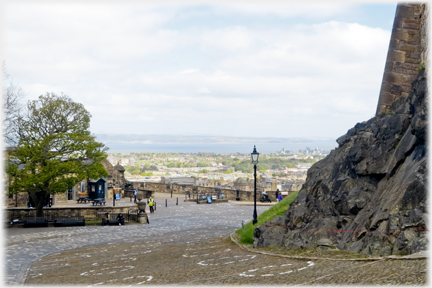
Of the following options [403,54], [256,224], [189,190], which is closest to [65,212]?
[256,224]

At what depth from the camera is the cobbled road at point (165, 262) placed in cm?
1141

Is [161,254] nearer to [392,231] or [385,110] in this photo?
[392,231]

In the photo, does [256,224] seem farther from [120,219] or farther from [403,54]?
[120,219]

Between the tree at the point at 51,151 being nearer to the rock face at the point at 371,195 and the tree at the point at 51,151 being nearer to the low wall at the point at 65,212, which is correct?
the low wall at the point at 65,212

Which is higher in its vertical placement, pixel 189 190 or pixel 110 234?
pixel 189 190

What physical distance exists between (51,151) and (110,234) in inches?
358

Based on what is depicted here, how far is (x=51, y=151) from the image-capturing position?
32.6 meters

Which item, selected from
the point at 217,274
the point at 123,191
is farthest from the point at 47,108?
the point at 217,274

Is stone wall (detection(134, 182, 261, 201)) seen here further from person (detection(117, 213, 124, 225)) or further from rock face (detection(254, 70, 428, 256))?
rock face (detection(254, 70, 428, 256))

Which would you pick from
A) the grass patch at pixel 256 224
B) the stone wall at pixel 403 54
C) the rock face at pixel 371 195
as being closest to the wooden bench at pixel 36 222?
the grass patch at pixel 256 224

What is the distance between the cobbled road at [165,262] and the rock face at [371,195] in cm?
123

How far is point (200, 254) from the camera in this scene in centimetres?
1748

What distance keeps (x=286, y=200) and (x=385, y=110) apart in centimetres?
739

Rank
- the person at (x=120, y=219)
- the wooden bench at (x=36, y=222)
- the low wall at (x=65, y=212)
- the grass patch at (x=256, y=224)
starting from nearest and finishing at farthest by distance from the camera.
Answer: the grass patch at (x=256, y=224), the wooden bench at (x=36, y=222), the person at (x=120, y=219), the low wall at (x=65, y=212)
